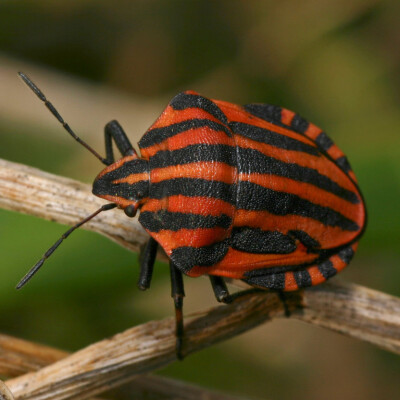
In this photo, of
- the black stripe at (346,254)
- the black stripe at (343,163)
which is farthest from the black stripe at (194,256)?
the black stripe at (343,163)

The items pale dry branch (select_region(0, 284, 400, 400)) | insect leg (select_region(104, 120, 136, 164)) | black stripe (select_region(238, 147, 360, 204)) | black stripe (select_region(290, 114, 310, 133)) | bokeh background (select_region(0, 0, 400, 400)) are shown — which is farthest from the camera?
bokeh background (select_region(0, 0, 400, 400))

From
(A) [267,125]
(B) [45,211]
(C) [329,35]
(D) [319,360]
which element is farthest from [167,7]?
(D) [319,360]

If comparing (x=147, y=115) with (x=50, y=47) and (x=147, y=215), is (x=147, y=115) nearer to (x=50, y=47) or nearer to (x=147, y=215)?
(x=50, y=47)

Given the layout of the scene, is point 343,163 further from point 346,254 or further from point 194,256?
point 194,256

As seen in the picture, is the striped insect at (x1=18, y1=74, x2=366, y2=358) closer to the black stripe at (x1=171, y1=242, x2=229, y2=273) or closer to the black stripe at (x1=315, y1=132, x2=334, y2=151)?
the black stripe at (x1=171, y1=242, x2=229, y2=273)

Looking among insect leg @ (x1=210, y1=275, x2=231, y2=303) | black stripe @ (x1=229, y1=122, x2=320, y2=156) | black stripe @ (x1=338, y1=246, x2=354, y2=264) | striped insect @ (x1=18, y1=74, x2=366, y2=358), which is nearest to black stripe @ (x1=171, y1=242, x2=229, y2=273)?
striped insect @ (x1=18, y1=74, x2=366, y2=358)

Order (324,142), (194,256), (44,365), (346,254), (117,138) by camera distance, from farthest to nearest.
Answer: (324,142) < (117,138) < (346,254) < (194,256) < (44,365)

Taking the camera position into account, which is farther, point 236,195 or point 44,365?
point 236,195

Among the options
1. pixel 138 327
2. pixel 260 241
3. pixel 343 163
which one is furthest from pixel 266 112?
pixel 138 327
